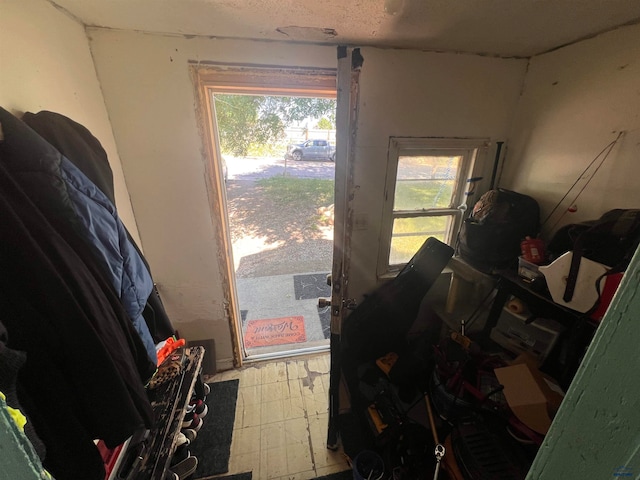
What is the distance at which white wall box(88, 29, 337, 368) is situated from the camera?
117cm

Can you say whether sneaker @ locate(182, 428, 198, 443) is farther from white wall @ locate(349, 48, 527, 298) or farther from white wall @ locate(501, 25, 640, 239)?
white wall @ locate(501, 25, 640, 239)

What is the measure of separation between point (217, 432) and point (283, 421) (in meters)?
0.39

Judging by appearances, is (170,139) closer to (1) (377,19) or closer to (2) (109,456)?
(1) (377,19)

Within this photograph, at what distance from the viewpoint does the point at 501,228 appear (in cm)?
137

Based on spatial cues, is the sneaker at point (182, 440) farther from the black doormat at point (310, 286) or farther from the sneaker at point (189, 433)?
the black doormat at point (310, 286)

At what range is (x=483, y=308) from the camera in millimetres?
1527

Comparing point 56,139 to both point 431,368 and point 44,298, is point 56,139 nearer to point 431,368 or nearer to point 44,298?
point 44,298

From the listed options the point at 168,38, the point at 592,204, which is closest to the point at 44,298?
the point at 168,38

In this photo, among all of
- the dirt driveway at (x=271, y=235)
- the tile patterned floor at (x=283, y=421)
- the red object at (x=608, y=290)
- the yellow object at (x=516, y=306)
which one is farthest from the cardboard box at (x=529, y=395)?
the dirt driveway at (x=271, y=235)

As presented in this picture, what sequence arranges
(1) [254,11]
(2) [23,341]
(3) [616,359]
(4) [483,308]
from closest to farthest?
(3) [616,359] < (2) [23,341] < (1) [254,11] < (4) [483,308]

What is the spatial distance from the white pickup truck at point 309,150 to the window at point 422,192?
4.92 m

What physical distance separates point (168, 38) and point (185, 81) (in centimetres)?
17

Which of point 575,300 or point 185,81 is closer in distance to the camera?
point 575,300

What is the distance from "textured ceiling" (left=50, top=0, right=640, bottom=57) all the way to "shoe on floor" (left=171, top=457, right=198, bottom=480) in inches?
79.2
